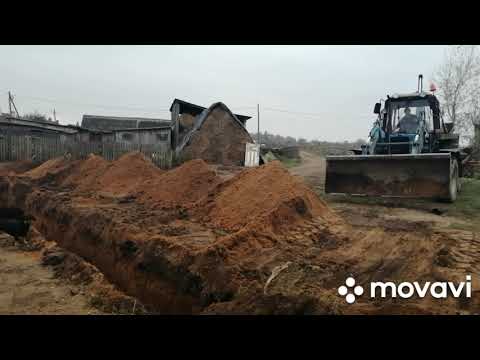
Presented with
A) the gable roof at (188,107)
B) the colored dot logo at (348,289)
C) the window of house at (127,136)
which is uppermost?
the gable roof at (188,107)

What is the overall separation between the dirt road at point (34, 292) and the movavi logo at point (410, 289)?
11.2ft

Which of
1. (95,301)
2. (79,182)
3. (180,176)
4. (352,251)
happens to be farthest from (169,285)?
(79,182)

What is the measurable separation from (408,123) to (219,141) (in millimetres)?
10255

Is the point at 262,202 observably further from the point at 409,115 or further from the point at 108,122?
the point at 108,122

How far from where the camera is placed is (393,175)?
848 cm

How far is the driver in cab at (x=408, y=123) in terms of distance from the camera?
9.80 metres

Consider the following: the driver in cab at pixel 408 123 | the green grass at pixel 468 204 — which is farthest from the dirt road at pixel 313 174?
the green grass at pixel 468 204

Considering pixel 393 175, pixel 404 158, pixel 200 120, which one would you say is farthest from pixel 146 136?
pixel 404 158

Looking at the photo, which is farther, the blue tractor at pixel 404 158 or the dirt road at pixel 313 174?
the dirt road at pixel 313 174

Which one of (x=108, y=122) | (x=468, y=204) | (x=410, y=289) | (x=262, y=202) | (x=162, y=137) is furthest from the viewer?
(x=108, y=122)

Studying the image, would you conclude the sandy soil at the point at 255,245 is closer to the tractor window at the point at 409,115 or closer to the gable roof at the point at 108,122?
the tractor window at the point at 409,115

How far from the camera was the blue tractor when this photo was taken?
8.01 meters

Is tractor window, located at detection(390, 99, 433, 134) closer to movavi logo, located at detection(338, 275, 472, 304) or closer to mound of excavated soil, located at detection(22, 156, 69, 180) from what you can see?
movavi logo, located at detection(338, 275, 472, 304)
